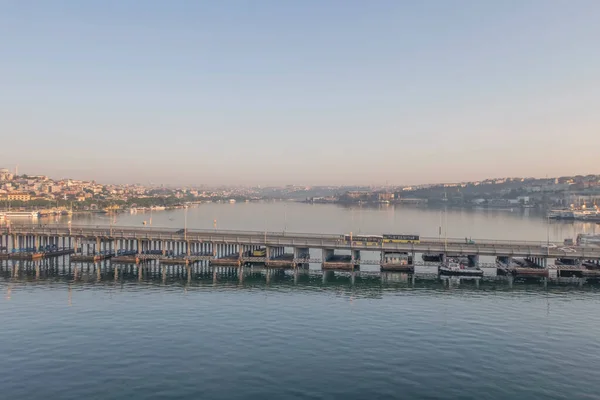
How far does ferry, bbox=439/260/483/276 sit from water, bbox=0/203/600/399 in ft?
21.1

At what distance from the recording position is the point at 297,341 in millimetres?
36656

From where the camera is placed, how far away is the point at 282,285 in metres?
60.6

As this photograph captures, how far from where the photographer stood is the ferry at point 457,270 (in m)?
66.9

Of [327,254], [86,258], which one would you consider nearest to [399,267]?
[327,254]

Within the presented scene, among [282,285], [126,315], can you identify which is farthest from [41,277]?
[282,285]

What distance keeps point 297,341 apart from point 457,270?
38.3m

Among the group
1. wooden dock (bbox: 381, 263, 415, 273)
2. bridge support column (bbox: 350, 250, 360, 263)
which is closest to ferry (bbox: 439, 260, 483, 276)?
wooden dock (bbox: 381, 263, 415, 273)

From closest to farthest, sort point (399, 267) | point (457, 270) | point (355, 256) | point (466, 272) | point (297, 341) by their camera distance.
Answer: point (297, 341), point (466, 272), point (457, 270), point (399, 267), point (355, 256)

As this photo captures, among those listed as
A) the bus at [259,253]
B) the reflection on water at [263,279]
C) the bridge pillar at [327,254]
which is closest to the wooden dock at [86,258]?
the reflection on water at [263,279]

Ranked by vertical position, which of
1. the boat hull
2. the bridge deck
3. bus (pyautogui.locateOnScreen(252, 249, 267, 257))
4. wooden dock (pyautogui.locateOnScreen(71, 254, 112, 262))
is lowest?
the boat hull

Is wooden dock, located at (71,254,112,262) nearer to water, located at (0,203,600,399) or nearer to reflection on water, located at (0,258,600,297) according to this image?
reflection on water, located at (0,258,600,297)

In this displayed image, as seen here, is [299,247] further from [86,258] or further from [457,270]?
[86,258]

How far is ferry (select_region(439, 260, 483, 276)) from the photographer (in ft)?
219

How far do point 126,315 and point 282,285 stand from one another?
71.5 ft
